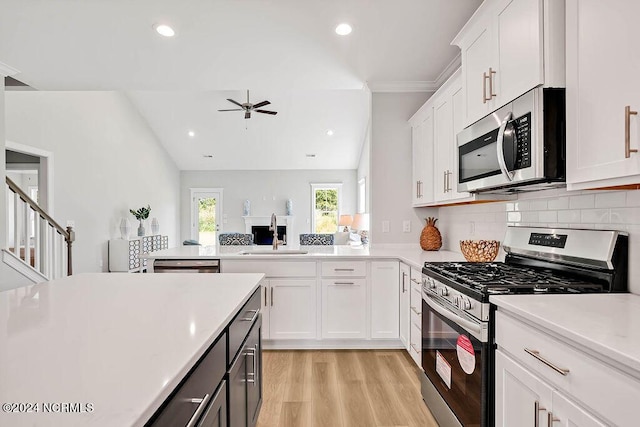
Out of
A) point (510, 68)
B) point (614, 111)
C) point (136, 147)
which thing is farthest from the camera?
point (136, 147)

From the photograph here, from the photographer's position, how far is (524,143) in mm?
1599

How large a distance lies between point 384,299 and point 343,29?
7.45 feet

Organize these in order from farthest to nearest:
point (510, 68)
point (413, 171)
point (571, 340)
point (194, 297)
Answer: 1. point (413, 171)
2. point (510, 68)
3. point (194, 297)
4. point (571, 340)

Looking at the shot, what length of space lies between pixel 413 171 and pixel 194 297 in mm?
2751

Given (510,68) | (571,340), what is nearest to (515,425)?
(571,340)

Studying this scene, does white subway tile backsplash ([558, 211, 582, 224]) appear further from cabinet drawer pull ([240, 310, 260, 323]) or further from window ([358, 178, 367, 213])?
window ([358, 178, 367, 213])

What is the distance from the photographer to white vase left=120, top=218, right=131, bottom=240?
6.71 meters

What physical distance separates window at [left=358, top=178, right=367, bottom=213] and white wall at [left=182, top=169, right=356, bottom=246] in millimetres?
1364

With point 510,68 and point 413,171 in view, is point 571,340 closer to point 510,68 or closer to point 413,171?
point 510,68

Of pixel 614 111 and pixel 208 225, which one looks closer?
pixel 614 111

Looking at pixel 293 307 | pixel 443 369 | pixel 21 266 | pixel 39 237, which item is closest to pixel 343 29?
pixel 293 307

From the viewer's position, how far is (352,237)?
816cm

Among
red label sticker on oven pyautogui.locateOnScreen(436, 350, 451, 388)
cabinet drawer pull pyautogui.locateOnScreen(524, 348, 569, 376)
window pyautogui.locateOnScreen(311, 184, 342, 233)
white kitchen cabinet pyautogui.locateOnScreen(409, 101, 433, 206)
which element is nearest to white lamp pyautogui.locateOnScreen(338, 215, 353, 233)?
window pyautogui.locateOnScreen(311, 184, 342, 233)

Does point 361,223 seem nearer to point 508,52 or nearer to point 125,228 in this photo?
point 125,228
